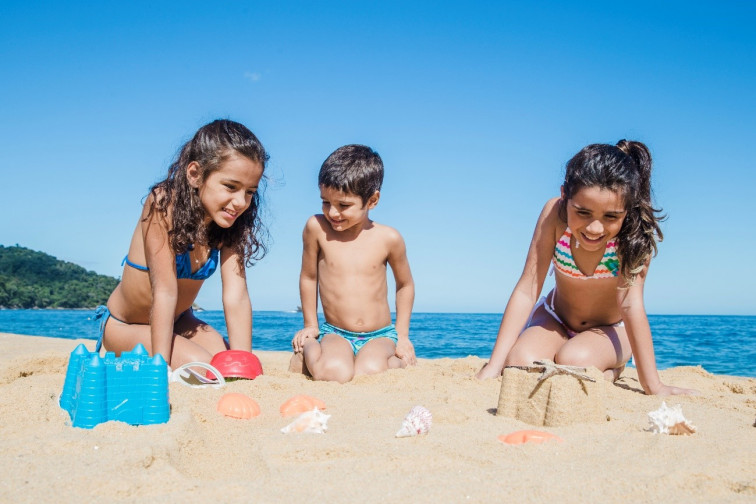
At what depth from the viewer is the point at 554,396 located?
2648 millimetres

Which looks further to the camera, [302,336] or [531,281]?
[302,336]

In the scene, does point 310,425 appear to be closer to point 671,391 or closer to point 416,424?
point 416,424

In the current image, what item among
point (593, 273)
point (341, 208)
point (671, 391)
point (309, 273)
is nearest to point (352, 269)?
point (309, 273)

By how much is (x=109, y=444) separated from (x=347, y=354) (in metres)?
2.34

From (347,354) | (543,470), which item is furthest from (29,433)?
(347,354)

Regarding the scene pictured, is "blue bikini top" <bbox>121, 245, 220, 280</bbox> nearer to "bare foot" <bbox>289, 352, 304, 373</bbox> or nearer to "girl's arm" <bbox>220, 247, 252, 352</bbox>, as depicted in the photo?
"girl's arm" <bbox>220, 247, 252, 352</bbox>

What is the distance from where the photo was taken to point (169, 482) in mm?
1764

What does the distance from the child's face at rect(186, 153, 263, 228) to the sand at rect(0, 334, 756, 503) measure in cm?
141

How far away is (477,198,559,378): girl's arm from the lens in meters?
4.27

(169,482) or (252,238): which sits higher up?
(252,238)

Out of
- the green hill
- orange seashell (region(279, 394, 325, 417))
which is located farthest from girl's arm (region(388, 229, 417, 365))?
the green hill

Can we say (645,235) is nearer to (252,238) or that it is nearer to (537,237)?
(537,237)

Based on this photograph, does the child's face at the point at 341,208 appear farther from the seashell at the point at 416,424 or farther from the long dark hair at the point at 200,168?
the seashell at the point at 416,424

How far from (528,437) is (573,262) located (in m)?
2.24
